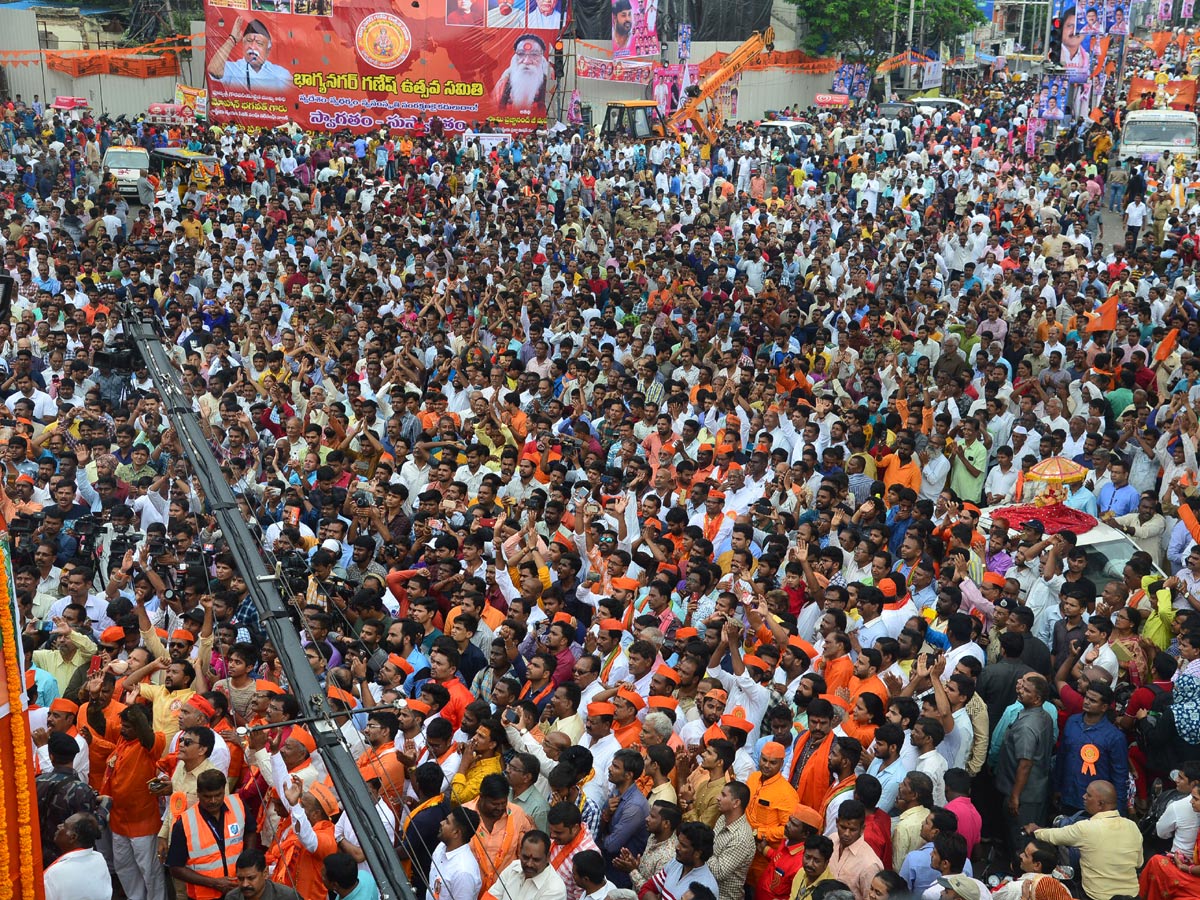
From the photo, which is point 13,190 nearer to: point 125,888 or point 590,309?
point 590,309

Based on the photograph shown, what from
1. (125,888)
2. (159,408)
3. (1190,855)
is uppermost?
(159,408)

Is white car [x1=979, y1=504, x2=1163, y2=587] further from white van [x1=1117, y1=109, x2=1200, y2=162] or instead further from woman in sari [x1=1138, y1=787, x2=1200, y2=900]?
white van [x1=1117, y1=109, x2=1200, y2=162]

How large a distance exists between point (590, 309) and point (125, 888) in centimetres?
Answer: 923

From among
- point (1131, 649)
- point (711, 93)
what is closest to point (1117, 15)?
point (711, 93)

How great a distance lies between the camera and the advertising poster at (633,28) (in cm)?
3400

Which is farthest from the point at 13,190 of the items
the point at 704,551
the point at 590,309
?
the point at 704,551

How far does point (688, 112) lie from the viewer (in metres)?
31.2

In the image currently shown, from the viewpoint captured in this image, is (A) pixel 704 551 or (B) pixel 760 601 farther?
(A) pixel 704 551

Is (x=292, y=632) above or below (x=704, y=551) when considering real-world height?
above

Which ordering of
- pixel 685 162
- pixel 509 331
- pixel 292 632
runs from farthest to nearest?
pixel 685 162, pixel 509 331, pixel 292 632

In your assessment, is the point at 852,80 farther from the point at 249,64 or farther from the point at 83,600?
the point at 83,600

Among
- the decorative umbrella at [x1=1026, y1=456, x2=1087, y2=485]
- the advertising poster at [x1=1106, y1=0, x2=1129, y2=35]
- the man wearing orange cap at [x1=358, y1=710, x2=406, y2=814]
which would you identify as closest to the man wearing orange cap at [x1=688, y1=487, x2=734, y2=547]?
the decorative umbrella at [x1=1026, y1=456, x2=1087, y2=485]

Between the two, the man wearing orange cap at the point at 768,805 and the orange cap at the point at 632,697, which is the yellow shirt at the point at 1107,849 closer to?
the man wearing orange cap at the point at 768,805

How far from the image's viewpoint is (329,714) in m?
4.07
